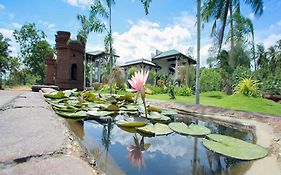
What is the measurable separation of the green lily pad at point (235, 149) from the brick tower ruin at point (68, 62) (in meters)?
14.1

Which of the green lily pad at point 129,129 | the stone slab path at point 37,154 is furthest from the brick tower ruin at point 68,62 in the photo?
the stone slab path at point 37,154

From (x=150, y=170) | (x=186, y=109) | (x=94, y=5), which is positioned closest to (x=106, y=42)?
(x=94, y=5)

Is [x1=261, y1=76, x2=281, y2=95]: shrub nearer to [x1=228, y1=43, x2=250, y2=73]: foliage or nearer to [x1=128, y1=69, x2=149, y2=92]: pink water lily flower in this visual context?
[x1=228, y1=43, x2=250, y2=73]: foliage

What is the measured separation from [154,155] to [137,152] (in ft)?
0.46

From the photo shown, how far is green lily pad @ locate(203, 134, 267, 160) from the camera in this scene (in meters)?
1.63

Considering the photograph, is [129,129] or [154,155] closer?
[154,155]

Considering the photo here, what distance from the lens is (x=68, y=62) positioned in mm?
14781

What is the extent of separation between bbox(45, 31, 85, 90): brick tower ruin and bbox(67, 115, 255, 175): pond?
44.0 ft

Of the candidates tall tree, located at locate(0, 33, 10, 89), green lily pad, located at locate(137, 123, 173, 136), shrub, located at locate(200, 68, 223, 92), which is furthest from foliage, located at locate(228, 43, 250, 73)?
tall tree, located at locate(0, 33, 10, 89)

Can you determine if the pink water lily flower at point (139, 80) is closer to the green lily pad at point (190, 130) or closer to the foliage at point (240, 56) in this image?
the green lily pad at point (190, 130)

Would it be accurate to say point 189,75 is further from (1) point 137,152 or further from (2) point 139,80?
(1) point 137,152

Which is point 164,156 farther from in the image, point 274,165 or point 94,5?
point 94,5

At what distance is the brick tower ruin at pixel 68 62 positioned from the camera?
1459 cm

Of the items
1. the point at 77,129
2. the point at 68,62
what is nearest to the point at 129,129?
the point at 77,129
